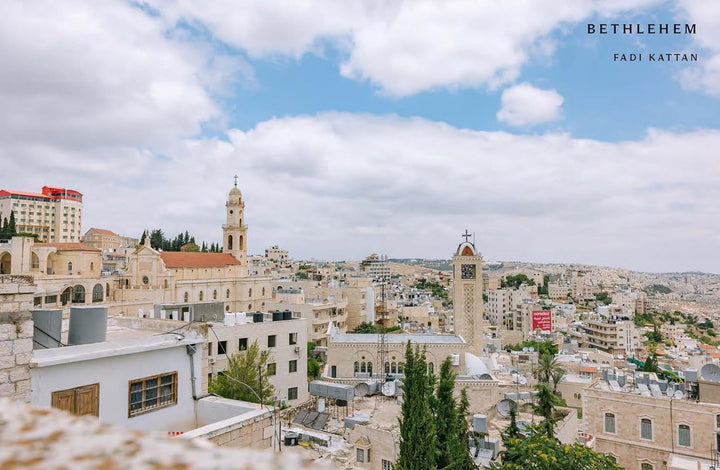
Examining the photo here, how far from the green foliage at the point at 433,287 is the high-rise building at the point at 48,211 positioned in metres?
88.0

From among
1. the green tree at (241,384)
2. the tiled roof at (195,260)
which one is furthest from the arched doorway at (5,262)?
the green tree at (241,384)

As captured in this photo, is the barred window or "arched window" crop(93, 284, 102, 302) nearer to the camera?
the barred window

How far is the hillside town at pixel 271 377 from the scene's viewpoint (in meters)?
5.77

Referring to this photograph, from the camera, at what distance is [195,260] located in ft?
180

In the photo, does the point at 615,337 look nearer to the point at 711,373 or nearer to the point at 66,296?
the point at 711,373

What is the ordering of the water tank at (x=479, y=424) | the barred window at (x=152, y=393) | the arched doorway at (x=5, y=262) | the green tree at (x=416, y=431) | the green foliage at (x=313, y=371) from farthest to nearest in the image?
1. the arched doorway at (x=5, y=262)
2. the green foliage at (x=313, y=371)
3. the water tank at (x=479, y=424)
4. the green tree at (x=416, y=431)
5. the barred window at (x=152, y=393)

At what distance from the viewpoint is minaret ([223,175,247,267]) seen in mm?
61875

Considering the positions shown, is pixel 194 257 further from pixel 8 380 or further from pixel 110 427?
pixel 110 427

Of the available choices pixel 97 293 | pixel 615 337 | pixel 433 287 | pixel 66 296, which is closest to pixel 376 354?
pixel 97 293

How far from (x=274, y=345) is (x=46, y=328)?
19563mm

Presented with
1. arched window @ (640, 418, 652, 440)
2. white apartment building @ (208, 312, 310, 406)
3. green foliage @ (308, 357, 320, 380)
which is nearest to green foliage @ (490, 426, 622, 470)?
arched window @ (640, 418, 652, 440)

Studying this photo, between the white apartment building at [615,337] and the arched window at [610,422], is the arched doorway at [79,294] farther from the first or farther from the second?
the white apartment building at [615,337]

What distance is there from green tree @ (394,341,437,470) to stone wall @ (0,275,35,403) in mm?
11180

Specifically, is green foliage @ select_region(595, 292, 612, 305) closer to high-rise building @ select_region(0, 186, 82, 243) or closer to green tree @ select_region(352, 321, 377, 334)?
green tree @ select_region(352, 321, 377, 334)
